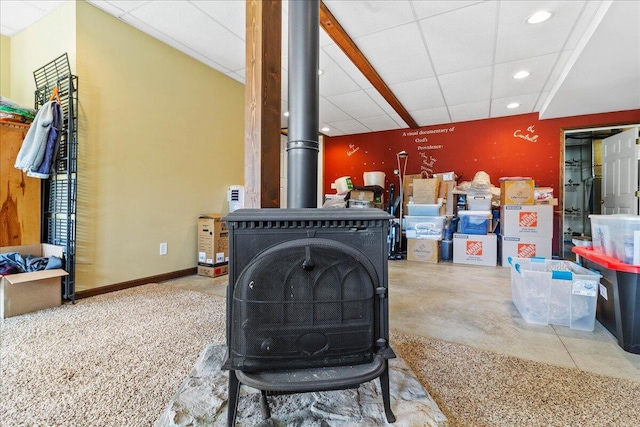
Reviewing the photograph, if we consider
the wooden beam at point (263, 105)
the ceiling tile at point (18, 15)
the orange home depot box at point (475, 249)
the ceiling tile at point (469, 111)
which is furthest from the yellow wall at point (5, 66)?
A: the orange home depot box at point (475, 249)

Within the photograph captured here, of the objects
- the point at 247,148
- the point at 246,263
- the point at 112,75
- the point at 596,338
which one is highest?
the point at 112,75

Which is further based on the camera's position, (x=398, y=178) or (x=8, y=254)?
(x=398, y=178)

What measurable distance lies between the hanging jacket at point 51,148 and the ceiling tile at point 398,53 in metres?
2.59

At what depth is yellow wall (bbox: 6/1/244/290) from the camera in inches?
93.9

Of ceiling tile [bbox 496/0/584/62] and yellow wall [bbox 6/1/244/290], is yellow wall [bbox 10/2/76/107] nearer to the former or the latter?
yellow wall [bbox 6/1/244/290]

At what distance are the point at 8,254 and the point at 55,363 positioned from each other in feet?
4.43

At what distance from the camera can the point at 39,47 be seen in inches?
102

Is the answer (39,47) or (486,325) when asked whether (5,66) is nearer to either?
(39,47)

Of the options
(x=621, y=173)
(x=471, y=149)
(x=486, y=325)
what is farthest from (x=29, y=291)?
(x=621, y=173)

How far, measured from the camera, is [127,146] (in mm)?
2633

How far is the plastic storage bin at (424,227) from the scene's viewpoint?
4.27 metres

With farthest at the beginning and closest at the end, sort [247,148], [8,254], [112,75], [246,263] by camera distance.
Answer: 1. [112,75]
2. [8,254]
3. [247,148]
4. [246,263]

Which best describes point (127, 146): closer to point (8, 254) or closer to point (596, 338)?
point (8, 254)

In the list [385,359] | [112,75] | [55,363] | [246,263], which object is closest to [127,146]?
[112,75]
